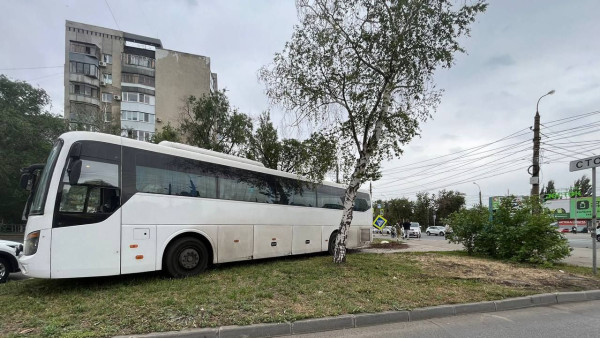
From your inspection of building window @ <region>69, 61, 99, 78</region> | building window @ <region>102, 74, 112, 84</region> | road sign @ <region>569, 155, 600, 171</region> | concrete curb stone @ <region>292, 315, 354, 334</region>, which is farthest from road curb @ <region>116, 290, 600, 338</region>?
building window @ <region>102, 74, 112, 84</region>

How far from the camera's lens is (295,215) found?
1120 centimetres

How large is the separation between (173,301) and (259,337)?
179 centimetres

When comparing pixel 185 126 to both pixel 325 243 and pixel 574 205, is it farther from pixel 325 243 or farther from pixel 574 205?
pixel 574 205

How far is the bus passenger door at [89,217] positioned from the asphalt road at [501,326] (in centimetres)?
437

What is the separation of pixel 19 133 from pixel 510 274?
108 feet

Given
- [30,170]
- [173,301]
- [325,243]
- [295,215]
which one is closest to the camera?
[173,301]

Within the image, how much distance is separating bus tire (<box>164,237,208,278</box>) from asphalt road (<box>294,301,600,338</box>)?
13.9 feet

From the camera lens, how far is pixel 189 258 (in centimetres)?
793

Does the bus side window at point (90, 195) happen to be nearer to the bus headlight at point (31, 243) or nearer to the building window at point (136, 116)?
the bus headlight at point (31, 243)

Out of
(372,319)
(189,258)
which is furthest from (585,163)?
(189,258)

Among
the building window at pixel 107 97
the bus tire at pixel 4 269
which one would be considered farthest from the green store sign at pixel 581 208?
the building window at pixel 107 97

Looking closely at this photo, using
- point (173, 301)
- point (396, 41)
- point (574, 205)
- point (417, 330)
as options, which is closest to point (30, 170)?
point (173, 301)

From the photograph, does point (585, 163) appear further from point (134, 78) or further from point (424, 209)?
point (424, 209)

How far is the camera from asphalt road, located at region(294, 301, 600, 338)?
4.73 m
